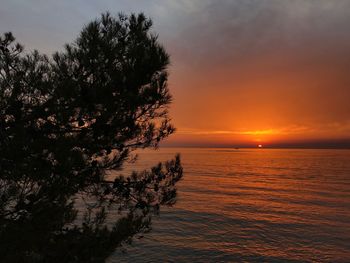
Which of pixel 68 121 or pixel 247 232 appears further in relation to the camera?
pixel 247 232

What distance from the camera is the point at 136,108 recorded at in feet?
20.9

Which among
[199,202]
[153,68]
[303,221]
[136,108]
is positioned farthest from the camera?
[199,202]

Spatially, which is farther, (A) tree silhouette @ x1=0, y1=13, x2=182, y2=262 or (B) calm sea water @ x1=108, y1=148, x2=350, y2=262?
Answer: (B) calm sea water @ x1=108, y1=148, x2=350, y2=262

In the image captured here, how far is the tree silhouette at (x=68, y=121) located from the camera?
5.30 m

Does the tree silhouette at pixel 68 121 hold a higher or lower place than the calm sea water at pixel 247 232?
higher

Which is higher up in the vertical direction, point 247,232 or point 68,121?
→ point 68,121

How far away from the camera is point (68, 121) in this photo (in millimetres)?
5750

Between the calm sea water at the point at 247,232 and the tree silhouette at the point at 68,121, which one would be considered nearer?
the tree silhouette at the point at 68,121

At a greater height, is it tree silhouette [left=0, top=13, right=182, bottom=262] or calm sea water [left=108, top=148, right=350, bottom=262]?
tree silhouette [left=0, top=13, right=182, bottom=262]

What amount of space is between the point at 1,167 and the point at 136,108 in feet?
8.50

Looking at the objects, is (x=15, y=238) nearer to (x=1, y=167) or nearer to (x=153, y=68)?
(x=1, y=167)

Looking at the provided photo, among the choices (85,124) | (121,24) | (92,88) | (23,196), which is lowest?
(23,196)

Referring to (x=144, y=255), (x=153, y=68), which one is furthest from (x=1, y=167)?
(x=144, y=255)

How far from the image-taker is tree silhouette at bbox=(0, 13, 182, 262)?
209 inches
